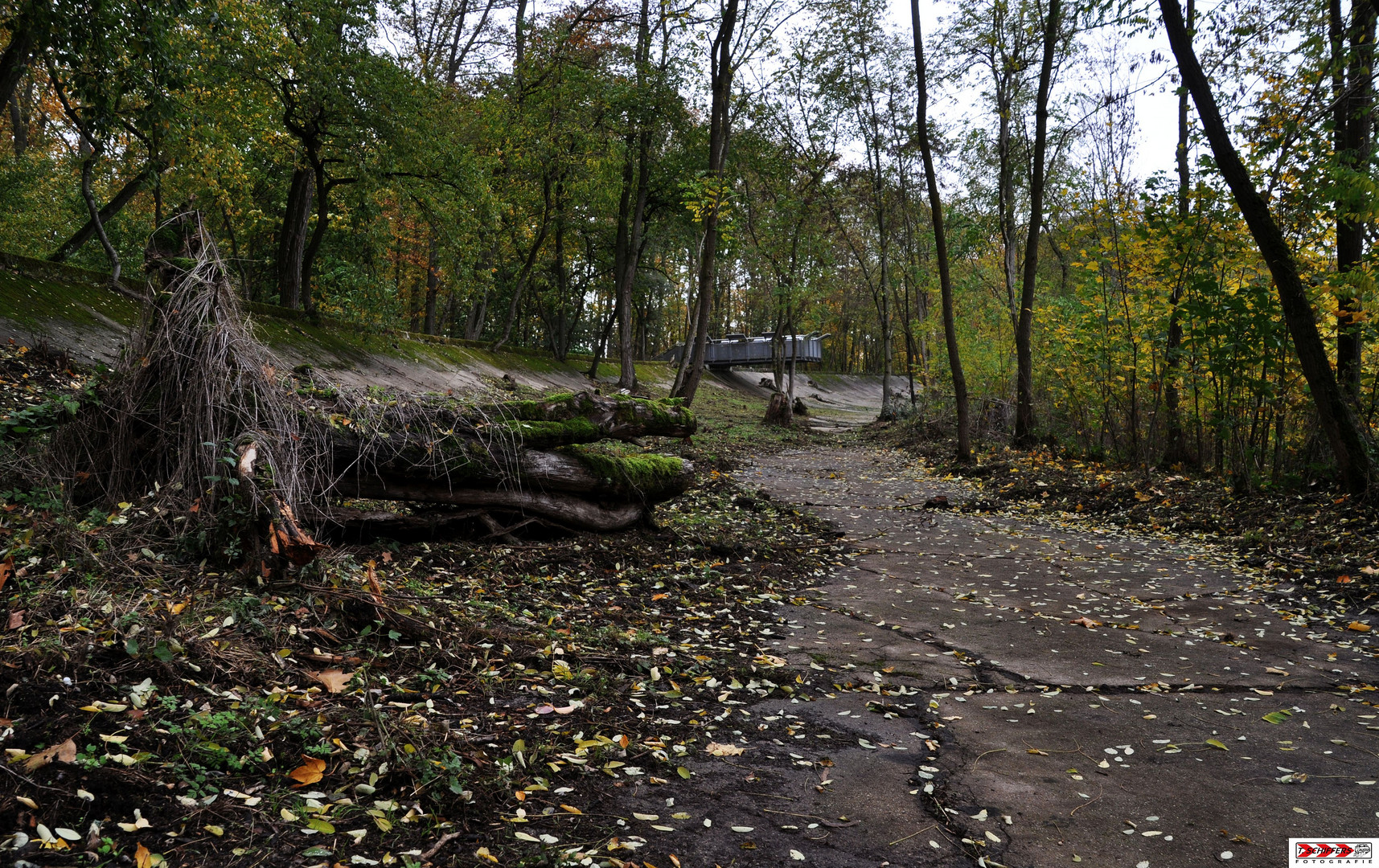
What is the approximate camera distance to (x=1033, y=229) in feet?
42.0

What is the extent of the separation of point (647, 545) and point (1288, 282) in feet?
22.7

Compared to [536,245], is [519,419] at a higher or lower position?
lower

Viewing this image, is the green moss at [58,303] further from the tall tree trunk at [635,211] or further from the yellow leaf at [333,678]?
the tall tree trunk at [635,211]

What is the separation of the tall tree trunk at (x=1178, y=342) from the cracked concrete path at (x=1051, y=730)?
13.0 feet

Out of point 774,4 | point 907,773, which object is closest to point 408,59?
point 774,4

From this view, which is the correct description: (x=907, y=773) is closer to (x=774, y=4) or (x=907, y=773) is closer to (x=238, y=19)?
(x=238, y=19)

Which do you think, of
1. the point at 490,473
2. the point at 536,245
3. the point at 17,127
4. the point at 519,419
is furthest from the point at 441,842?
the point at 17,127

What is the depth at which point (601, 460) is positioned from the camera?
676 centimetres

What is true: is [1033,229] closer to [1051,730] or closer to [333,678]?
[1051,730]

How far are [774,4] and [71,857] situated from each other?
15777 millimetres

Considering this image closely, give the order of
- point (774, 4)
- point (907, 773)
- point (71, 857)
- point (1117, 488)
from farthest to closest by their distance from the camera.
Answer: point (774, 4) < point (1117, 488) < point (907, 773) < point (71, 857)

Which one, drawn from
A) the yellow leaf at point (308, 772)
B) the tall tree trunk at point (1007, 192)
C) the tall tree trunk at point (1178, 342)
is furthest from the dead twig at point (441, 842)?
the tall tree trunk at point (1007, 192)

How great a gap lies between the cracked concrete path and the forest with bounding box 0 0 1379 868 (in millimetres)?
27

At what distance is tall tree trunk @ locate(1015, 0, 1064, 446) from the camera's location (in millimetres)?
12500
